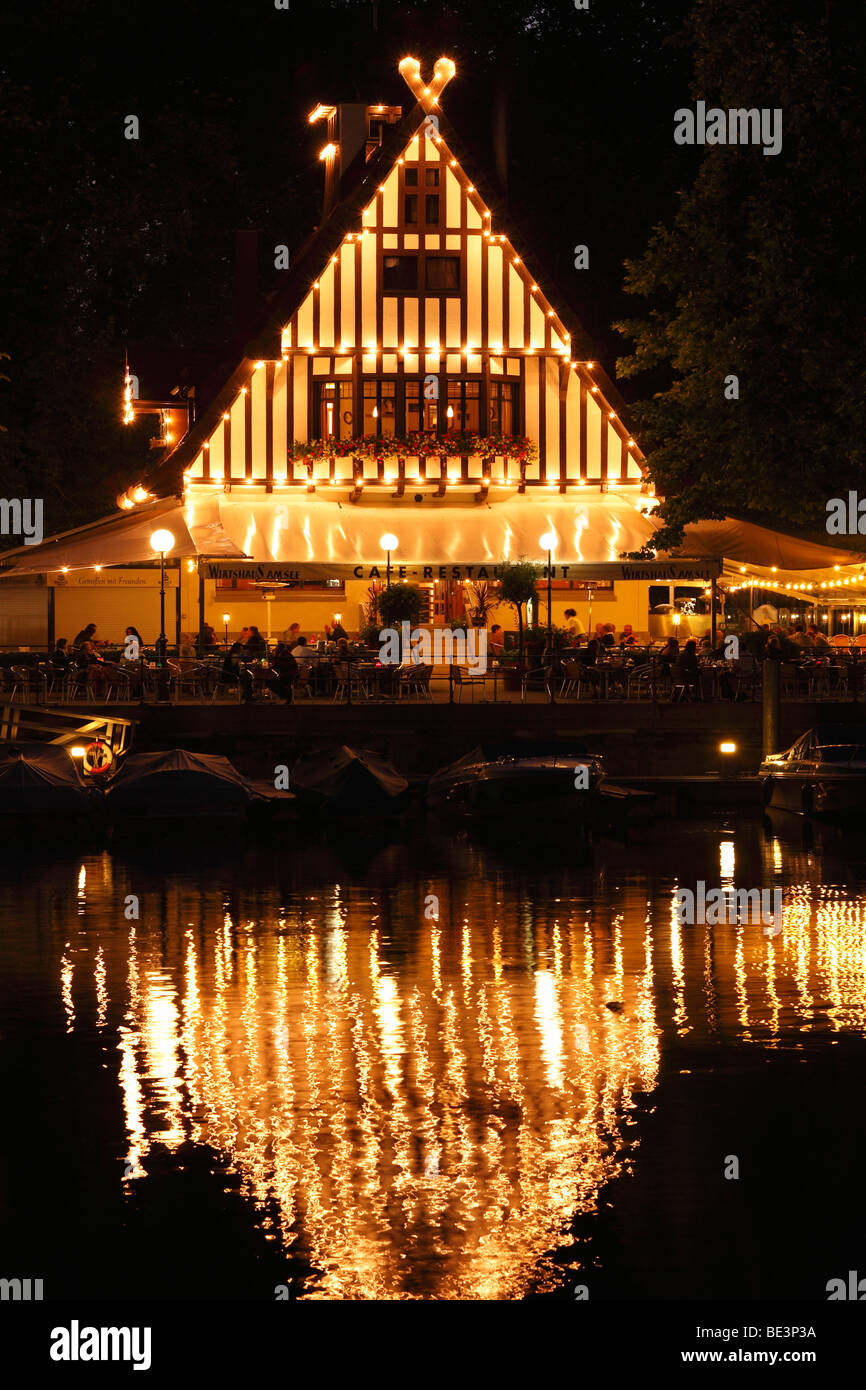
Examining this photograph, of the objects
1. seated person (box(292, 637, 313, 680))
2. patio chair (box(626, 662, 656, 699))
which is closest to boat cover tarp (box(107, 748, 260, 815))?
seated person (box(292, 637, 313, 680))

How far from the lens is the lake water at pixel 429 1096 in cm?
1007

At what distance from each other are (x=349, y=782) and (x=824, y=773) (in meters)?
8.11

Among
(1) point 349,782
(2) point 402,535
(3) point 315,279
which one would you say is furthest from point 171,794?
(3) point 315,279

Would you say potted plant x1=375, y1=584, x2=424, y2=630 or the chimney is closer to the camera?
potted plant x1=375, y1=584, x2=424, y2=630

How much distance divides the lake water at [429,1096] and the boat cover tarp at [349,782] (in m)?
8.12

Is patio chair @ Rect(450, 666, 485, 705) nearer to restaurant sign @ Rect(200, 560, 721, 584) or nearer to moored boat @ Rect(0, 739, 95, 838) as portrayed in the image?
restaurant sign @ Rect(200, 560, 721, 584)

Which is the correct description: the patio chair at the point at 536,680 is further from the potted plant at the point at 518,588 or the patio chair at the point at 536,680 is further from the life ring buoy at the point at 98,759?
the life ring buoy at the point at 98,759

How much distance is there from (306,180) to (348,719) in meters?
34.6

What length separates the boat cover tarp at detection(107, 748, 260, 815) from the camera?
105ft

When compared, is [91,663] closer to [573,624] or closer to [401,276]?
[573,624]

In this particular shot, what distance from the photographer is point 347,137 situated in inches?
1879

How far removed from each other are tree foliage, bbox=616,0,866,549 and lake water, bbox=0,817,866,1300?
52.5ft
